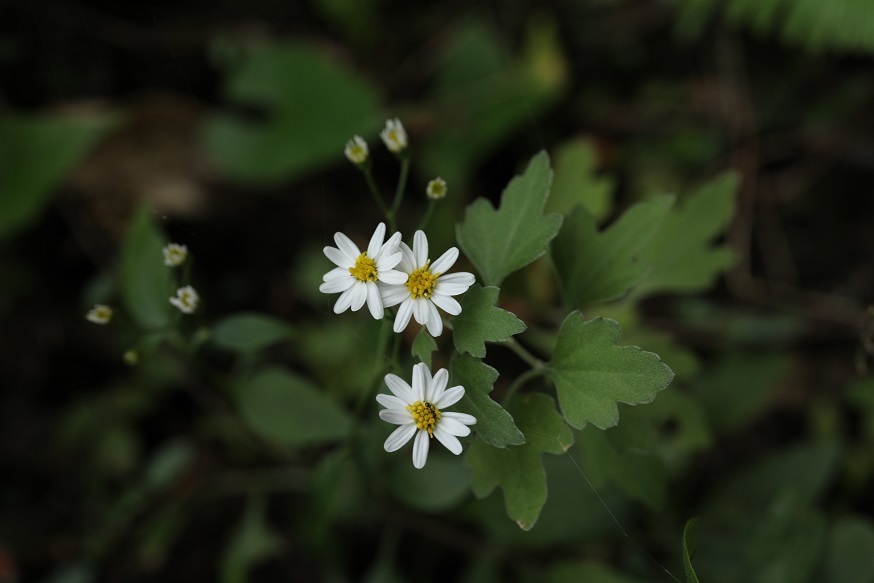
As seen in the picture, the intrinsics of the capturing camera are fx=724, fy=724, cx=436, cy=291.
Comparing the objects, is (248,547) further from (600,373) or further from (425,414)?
(600,373)

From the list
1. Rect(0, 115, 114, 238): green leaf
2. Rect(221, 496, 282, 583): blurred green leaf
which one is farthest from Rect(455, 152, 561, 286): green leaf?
Rect(0, 115, 114, 238): green leaf

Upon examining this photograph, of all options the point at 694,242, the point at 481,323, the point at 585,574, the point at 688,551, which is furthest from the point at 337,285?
the point at 585,574

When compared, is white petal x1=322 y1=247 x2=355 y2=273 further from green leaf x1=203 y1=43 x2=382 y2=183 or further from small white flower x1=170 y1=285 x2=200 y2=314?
green leaf x1=203 y1=43 x2=382 y2=183

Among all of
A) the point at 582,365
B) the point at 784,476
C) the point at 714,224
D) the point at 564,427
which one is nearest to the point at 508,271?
the point at 582,365

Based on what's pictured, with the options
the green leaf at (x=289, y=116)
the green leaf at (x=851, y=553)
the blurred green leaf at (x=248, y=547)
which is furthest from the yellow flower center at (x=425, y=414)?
the green leaf at (x=289, y=116)

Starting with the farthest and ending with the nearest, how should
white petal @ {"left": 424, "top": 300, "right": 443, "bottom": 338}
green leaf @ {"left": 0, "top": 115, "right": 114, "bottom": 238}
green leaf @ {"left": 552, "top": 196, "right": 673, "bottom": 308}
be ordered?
green leaf @ {"left": 0, "top": 115, "right": 114, "bottom": 238} → green leaf @ {"left": 552, "top": 196, "right": 673, "bottom": 308} → white petal @ {"left": 424, "top": 300, "right": 443, "bottom": 338}
